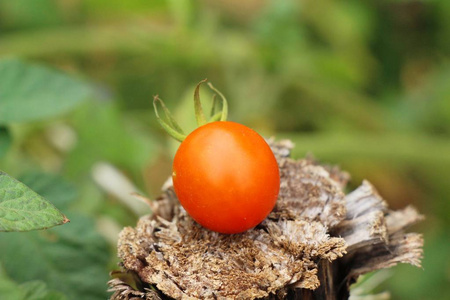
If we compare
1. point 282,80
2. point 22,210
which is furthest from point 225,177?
point 282,80

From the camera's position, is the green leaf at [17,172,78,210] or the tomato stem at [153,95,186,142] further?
the green leaf at [17,172,78,210]

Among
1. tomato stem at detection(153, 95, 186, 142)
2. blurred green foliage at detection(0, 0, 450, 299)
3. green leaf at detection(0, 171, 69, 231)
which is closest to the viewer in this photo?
green leaf at detection(0, 171, 69, 231)

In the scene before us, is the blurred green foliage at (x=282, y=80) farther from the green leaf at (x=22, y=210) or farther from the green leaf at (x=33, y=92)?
the green leaf at (x=22, y=210)

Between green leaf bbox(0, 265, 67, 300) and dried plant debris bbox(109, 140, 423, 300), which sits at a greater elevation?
dried plant debris bbox(109, 140, 423, 300)

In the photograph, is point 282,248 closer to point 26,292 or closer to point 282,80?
point 26,292

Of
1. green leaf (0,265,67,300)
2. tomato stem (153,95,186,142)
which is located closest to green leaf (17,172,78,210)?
green leaf (0,265,67,300)

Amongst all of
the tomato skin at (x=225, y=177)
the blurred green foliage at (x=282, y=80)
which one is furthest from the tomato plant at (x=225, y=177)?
the blurred green foliage at (x=282, y=80)

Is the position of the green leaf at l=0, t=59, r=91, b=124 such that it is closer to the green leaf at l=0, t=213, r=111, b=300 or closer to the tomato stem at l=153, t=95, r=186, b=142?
the green leaf at l=0, t=213, r=111, b=300

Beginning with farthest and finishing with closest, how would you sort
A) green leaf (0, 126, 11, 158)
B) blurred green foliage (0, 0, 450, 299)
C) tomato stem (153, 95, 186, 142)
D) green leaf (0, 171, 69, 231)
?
blurred green foliage (0, 0, 450, 299) < green leaf (0, 126, 11, 158) < tomato stem (153, 95, 186, 142) < green leaf (0, 171, 69, 231)

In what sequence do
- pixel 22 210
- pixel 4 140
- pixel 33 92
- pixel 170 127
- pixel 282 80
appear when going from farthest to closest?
1. pixel 282 80
2. pixel 33 92
3. pixel 4 140
4. pixel 170 127
5. pixel 22 210
